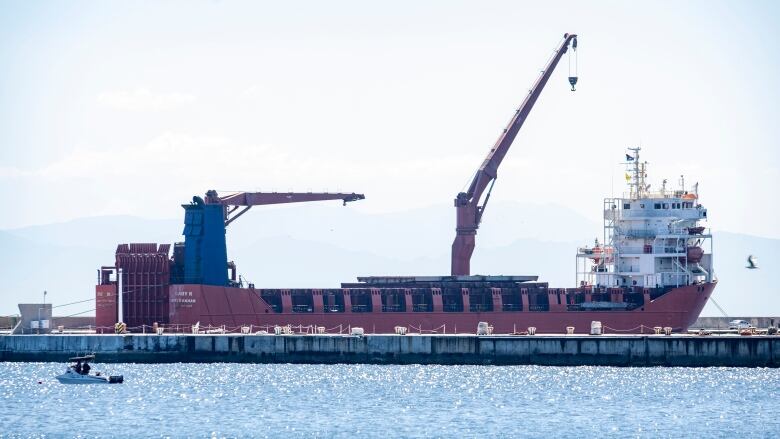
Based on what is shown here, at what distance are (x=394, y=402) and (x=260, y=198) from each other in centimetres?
3358

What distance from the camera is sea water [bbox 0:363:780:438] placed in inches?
2376

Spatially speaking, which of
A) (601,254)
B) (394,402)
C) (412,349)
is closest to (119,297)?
(412,349)

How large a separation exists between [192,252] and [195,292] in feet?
8.96

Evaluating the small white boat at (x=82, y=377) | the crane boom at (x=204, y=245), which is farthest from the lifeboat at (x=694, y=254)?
the small white boat at (x=82, y=377)

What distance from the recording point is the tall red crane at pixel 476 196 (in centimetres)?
9881

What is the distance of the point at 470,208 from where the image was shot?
324 ft

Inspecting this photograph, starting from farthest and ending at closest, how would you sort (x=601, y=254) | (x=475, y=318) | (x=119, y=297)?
(x=601, y=254) → (x=475, y=318) → (x=119, y=297)

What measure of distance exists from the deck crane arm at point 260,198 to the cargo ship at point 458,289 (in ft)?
0.29

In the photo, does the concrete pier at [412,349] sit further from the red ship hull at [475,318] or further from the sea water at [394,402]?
the red ship hull at [475,318]

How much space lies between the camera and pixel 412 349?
83.9 m

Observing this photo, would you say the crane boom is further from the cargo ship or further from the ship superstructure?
the ship superstructure

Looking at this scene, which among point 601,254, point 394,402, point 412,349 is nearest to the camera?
point 394,402

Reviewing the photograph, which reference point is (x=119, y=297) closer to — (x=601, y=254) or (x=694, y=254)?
(x=601, y=254)

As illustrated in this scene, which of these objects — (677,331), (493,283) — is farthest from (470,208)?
(677,331)
